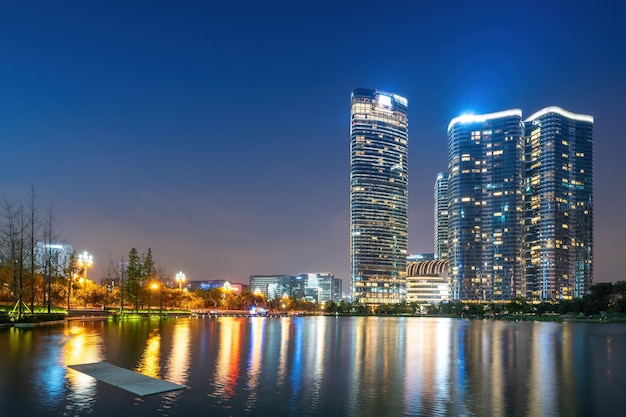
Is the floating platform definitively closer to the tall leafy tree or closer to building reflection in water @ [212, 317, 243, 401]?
building reflection in water @ [212, 317, 243, 401]

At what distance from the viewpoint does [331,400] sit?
2203 centimetres

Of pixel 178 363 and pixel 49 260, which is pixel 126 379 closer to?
pixel 178 363

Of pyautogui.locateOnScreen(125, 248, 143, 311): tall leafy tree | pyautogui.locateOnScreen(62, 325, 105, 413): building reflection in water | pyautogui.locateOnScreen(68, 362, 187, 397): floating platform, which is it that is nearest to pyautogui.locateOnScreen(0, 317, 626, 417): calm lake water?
pyautogui.locateOnScreen(62, 325, 105, 413): building reflection in water

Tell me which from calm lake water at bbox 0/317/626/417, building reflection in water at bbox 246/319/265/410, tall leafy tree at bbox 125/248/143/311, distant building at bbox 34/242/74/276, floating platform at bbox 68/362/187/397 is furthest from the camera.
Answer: tall leafy tree at bbox 125/248/143/311

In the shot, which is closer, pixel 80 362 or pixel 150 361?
pixel 80 362

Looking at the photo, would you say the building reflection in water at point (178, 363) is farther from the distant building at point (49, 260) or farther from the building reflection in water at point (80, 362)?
the distant building at point (49, 260)

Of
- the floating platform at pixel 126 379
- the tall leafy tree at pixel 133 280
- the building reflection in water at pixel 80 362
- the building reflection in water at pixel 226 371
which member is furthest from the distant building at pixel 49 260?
the floating platform at pixel 126 379

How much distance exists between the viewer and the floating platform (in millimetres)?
22728

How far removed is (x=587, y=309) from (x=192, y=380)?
150 metres

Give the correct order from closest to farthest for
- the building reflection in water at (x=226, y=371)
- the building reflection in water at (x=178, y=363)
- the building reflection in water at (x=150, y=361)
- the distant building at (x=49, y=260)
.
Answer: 1. the building reflection in water at (x=226, y=371)
2. the building reflection in water at (x=178, y=363)
3. the building reflection in water at (x=150, y=361)
4. the distant building at (x=49, y=260)

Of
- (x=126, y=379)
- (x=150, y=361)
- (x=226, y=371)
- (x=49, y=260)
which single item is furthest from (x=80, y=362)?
(x=49, y=260)

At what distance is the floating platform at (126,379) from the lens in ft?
74.6

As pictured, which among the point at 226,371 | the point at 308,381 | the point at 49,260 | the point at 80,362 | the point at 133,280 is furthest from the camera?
the point at 133,280

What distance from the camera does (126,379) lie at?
81.1 ft
